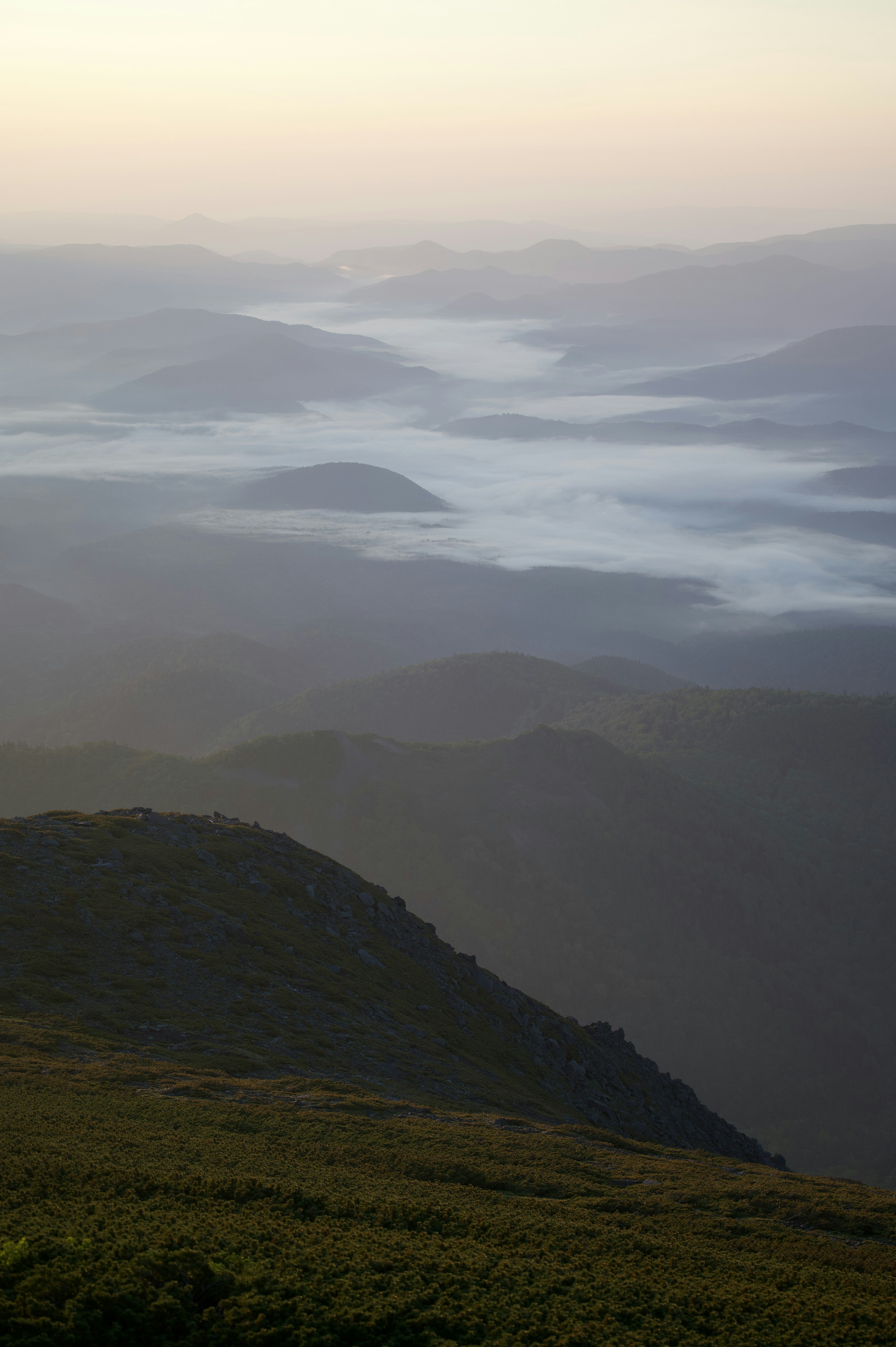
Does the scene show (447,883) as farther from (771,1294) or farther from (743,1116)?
(771,1294)

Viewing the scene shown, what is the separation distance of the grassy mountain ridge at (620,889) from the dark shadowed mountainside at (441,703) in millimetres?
35135

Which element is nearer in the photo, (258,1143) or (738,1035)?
(258,1143)

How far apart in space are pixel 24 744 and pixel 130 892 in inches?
3616

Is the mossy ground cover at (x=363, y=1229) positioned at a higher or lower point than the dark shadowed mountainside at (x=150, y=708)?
lower

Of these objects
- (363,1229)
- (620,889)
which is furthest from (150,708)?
(363,1229)

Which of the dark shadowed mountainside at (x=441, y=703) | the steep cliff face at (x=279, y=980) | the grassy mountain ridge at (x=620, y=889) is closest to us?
the steep cliff face at (x=279, y=980)

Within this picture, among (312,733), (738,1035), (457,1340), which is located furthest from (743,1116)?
(457,1340)

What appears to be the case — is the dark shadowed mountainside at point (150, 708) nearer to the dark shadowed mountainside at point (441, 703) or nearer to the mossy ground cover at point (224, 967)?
the dark shadowed mountainside at point (441, 703)

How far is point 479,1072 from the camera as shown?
33.5 meters

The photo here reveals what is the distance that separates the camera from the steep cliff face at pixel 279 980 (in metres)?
29.0

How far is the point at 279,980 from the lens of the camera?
1325 inches

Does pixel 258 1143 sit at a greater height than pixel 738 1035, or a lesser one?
greater

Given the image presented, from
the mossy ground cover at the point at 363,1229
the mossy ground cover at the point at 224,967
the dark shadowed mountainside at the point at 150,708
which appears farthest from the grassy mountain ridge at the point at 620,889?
the mossy ground cover at the point at 363,1229

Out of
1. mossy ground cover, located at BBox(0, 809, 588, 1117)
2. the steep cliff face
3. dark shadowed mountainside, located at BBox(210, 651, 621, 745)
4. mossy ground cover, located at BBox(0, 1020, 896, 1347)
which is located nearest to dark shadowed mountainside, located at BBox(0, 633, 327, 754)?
dark shadowed mountainside, located at BBox(210, 651, 621, 745)
